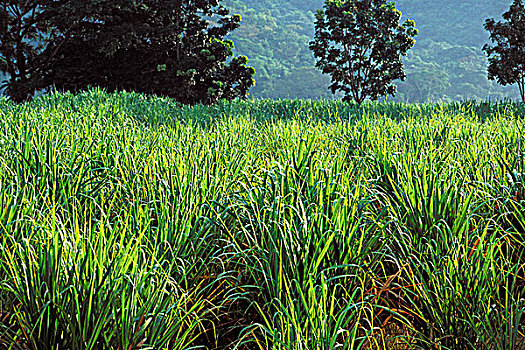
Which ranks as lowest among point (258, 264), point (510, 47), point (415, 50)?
point (258, 264)

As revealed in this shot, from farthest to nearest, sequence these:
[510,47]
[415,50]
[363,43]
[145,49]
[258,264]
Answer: [415,50]
[145,49]
[510,47]
[363,43]
[258,264]

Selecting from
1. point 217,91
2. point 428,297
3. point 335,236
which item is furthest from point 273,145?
point 217,91

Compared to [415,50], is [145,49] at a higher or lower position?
lower

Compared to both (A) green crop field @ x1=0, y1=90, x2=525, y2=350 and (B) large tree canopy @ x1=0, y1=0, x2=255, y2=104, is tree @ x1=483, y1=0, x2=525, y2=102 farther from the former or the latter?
(A) green crop field @ x1=0, y1=90, x2=525, y2=350

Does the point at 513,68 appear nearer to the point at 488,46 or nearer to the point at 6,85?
the point at 488,46

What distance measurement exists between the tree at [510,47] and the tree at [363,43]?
3.70m

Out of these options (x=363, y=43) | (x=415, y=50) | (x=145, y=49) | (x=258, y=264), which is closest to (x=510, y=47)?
(x=363, y=43)

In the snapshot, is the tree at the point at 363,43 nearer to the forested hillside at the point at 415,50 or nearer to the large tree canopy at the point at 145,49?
the large tree canopy at the point at 145,49

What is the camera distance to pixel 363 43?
18.4 m

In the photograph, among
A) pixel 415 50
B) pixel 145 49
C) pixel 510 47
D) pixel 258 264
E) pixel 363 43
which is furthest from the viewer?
pixel 415 50

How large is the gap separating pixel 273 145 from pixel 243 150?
59 centimetres

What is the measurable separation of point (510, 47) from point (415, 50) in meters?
97.6

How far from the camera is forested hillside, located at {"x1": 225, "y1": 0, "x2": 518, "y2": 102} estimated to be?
78.0 metres

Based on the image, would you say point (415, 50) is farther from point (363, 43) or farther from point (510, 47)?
point (363, 43)
